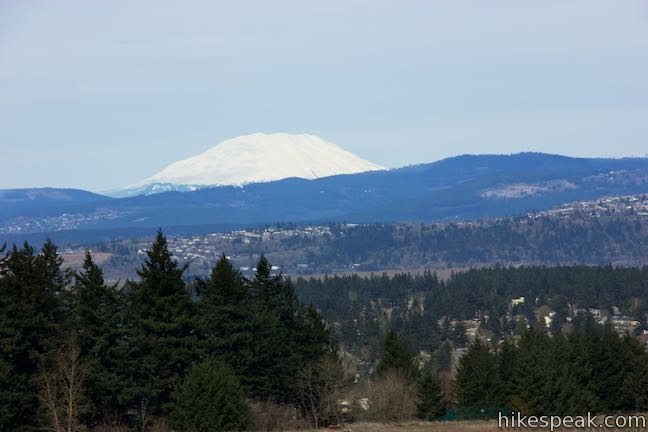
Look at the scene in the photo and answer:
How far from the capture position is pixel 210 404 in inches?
2408

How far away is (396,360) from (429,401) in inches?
475

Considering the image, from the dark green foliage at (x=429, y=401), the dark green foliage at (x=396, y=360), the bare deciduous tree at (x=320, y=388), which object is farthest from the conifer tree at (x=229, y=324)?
the dark green foliage at (x=396, y=360)

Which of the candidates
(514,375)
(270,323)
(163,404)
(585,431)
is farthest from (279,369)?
(585,431)

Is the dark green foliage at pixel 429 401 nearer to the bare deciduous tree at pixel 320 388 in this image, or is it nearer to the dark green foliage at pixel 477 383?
the dark green foliage at pixel 477 383

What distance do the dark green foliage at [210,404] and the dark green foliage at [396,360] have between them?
30305 millimetres

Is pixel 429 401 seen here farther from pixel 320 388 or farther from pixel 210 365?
pixel 210 365

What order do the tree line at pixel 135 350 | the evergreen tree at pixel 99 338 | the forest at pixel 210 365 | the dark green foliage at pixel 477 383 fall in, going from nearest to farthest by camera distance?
the tree line at pixel 135 350 → the forest at pixel 210 365 → the evergreen tree at pixel 99 338 → the dark green foliage at pixel 477 383

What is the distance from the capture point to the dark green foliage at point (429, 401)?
3136 inches

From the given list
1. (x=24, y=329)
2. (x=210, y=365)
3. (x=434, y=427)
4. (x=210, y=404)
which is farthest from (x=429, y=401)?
(x=24, y=329)

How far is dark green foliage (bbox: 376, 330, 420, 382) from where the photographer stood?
91719 mm

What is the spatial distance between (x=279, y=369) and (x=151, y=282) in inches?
437

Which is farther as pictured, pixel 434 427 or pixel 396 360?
pixel 396 360

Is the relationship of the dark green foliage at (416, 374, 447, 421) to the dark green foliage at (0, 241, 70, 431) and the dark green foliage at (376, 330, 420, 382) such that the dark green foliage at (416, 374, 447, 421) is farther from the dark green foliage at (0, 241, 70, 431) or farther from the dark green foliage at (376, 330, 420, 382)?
the dark green foliage at (0, 241, 70, 431)

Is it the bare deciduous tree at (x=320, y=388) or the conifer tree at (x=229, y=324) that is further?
the bare deciduous tree at (x=320, y=388)
